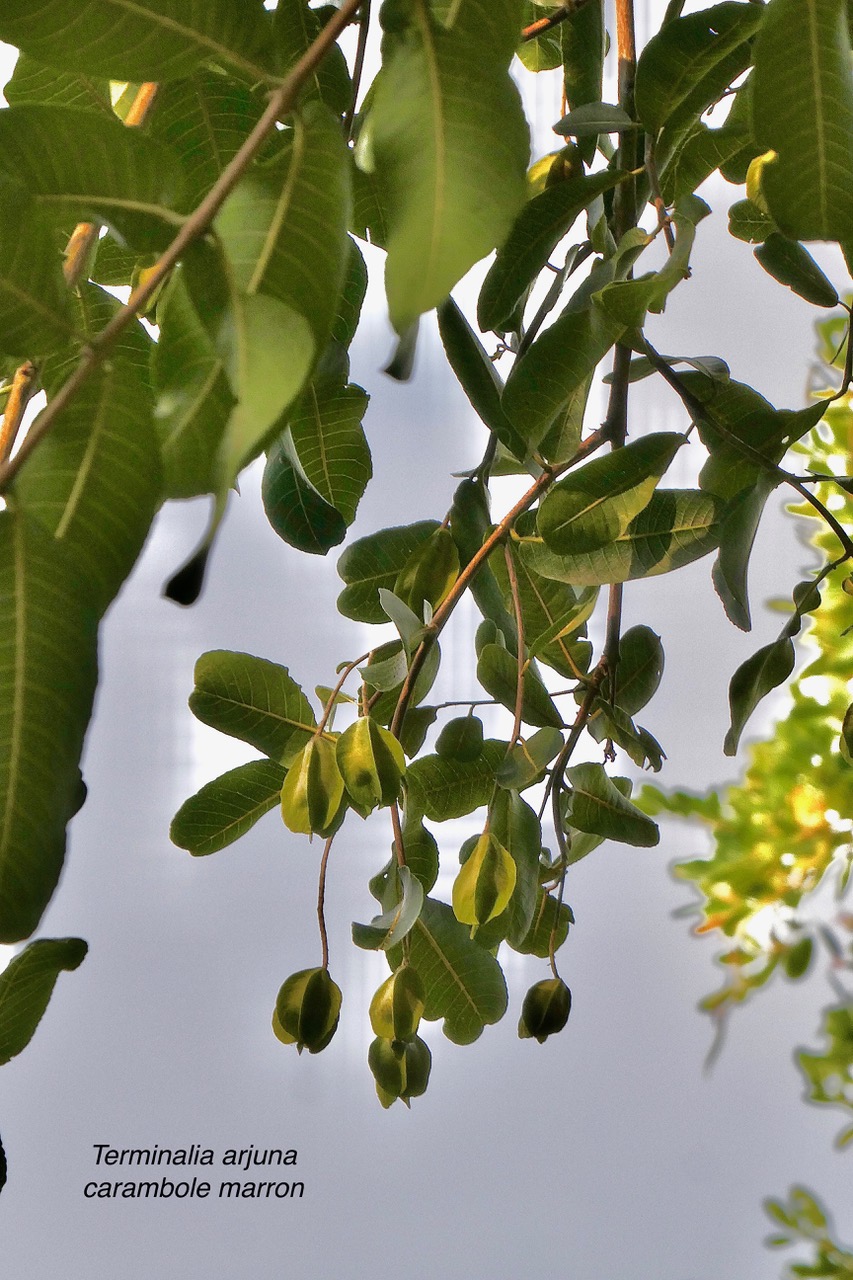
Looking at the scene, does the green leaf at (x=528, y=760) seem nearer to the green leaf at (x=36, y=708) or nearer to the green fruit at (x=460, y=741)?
the green fruit at (x=460, y=741)

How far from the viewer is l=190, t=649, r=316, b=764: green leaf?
32 cm

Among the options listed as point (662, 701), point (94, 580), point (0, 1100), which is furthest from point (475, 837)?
point (0, 1100)

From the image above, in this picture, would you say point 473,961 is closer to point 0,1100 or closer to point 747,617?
point 747,617

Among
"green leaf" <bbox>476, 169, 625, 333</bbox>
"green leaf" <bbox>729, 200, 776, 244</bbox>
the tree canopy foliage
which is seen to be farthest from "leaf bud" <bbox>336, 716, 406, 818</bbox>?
"green leaf" <bbox>729, 200, 776, 244</bbox>

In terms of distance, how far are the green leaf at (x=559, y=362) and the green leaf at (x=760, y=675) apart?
117 millimetres

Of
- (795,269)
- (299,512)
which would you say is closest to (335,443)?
(299,512)

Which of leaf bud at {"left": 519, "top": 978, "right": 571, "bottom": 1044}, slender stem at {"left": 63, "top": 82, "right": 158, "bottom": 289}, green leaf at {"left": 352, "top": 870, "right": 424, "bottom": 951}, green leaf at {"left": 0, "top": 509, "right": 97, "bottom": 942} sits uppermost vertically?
slender stem at {"left": 63, "top": 82, "right": 158, "bottom": 289}

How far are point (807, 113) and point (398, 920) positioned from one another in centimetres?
20

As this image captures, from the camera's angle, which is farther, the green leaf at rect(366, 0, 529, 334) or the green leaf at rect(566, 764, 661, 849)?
the green leaf at rect(566, 764, 661, 849)

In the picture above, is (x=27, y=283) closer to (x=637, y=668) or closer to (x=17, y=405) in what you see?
(x=17, y=405)

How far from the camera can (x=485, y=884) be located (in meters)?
0.28

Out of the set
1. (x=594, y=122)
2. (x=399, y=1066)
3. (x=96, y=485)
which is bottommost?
(x=399, y=1066)

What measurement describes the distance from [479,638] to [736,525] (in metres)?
0.13

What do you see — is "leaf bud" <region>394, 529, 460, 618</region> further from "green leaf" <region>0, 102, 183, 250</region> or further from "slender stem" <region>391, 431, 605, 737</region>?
"green leaf" <region>0, 102, 183, 250</region>
